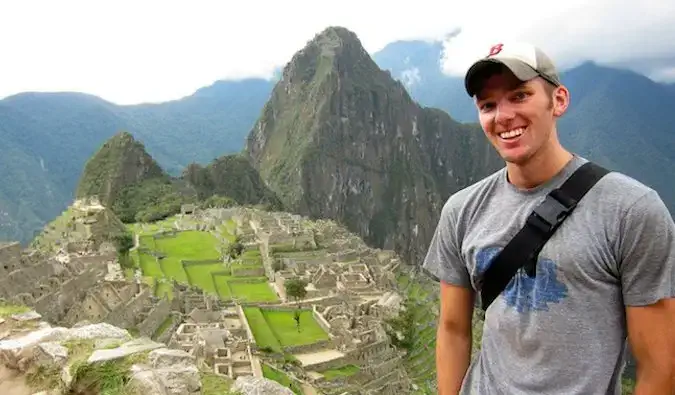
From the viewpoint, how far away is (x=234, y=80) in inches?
5477

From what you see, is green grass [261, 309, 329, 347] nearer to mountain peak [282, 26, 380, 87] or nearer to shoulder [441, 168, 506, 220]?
shoulder [441, 168, 506, 220]

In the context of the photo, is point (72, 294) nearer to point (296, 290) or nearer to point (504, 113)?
point (296, 290)

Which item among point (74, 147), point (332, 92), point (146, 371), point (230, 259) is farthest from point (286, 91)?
point (146, 371)

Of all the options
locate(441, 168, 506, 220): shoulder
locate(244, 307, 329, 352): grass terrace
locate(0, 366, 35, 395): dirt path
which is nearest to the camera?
locate(441, 168, 506, 220): shoulder

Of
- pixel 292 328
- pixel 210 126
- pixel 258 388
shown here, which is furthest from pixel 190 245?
pixel 210 126

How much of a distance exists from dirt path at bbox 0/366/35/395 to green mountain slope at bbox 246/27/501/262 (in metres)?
94.9

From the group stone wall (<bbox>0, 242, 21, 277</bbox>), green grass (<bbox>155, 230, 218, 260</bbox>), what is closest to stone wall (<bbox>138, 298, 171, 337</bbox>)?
stone wall (<bbox>0, 242, 21, 277</bbox>)

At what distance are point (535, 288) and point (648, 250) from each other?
0.41 meters

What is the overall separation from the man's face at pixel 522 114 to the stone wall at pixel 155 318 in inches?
559

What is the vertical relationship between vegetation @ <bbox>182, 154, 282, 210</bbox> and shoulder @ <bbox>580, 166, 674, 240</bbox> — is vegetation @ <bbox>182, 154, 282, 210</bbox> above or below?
below

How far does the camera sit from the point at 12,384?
4469 mm

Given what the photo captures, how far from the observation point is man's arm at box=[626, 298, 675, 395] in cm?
201

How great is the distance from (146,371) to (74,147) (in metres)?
83.1

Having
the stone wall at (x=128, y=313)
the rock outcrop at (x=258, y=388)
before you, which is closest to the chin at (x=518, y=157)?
the rock outcrop at (x=258, y=388)
